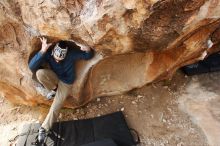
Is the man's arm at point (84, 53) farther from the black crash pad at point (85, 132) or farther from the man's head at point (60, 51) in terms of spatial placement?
the black crash pad at point (85, 132)

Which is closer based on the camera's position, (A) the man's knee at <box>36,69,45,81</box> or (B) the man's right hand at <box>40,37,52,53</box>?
(B) the man's right hand at <box>40,37,52,53</box>

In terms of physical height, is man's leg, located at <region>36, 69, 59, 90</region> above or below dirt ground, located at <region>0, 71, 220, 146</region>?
above

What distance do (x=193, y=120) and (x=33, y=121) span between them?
200cm

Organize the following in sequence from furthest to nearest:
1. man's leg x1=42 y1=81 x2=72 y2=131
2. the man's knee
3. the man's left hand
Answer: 1. man's leg x1=42 y1=81 x2=72 y2=131
2. the man's knee
3. the man's left hand

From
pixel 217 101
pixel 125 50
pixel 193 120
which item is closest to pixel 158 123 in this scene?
pixel 193 120

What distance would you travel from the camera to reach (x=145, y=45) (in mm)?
3588

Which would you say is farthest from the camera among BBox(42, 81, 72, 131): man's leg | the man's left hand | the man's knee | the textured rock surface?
BBox(42, 81, 72, 131): man's leg

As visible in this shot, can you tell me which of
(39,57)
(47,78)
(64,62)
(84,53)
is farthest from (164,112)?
(39,57)

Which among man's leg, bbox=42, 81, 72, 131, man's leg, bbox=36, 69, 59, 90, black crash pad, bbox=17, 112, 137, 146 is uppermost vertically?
man's leg, bbox=36, 69, 59, 90

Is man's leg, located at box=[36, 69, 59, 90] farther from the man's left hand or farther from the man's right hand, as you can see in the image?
the man's left hand

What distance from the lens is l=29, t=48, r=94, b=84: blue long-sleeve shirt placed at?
382cm

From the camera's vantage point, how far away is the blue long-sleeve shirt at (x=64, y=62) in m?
3.82

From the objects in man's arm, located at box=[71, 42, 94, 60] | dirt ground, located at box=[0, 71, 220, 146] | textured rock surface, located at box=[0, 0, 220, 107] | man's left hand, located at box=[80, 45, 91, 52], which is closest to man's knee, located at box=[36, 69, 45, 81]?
textured rock surface, located at box=[0, 0, 220, 107]

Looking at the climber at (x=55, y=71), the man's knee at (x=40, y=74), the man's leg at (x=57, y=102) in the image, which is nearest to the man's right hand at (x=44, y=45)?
the climber at (x=55, y=71)
